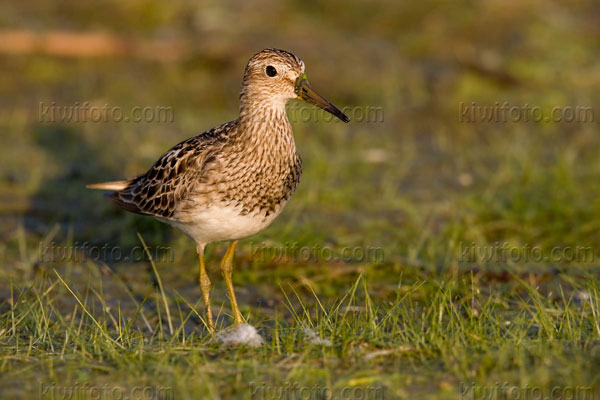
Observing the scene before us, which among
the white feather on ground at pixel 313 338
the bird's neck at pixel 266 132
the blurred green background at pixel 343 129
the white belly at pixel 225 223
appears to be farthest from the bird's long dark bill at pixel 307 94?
the white feather on ground at pixel 313 338

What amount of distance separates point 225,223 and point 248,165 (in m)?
0.49

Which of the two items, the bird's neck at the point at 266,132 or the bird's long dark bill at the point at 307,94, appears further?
the bird's long dark bill at the point at 307,94

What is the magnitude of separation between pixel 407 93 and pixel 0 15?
7927 millimetres

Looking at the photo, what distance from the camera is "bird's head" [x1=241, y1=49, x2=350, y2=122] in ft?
21.8

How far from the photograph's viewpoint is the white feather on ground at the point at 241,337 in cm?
559

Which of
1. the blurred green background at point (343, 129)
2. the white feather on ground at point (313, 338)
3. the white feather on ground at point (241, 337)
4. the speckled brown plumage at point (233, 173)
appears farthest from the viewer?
the blurred green background at point (343, 129)

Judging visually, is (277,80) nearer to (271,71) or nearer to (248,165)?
(271,71)

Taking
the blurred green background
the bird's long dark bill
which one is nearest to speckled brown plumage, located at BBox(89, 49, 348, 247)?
the bird's long dark bill

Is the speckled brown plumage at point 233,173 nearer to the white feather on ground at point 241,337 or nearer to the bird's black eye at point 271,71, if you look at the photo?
the bird's black eye at point 271,71

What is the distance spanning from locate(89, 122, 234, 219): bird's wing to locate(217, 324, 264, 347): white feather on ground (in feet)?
4.63

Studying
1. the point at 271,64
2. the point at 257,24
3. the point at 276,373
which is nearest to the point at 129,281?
the point at 271,64

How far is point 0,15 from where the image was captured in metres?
15.7

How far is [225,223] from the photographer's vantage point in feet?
21.4

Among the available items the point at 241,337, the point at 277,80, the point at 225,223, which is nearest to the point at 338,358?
the point at 241,337
